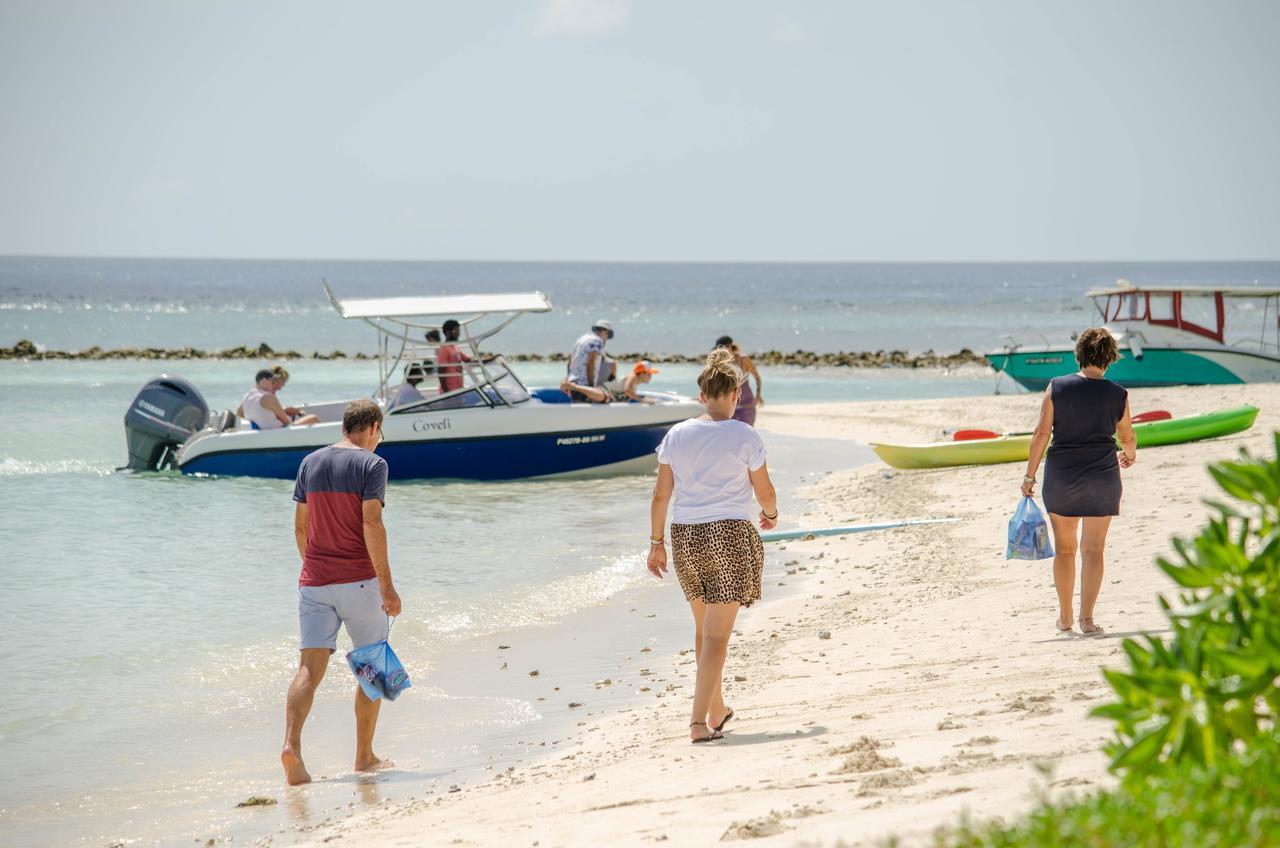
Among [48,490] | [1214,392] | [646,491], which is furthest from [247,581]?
[1214,392]

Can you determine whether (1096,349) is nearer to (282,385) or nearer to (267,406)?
(282,385)

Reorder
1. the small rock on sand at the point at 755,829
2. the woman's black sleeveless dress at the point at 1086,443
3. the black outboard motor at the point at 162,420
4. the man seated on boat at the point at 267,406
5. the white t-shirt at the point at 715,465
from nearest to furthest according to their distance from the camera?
the small rock on sand at the point at 755,829
the white t-shirt at the point at 715,465
the woman's black sleeveless dress at the point at 1086,443
the man seated on boat at the point at 267,406
the black outboard motor at the point at 162,420

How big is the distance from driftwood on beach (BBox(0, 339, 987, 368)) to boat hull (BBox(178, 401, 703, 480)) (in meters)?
23.2

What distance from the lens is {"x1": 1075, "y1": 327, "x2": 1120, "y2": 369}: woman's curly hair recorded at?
21.2 ft

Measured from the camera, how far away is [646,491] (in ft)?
50.4

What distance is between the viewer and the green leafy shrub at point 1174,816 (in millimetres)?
2504

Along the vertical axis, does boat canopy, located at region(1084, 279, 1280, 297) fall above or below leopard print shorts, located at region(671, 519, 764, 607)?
above

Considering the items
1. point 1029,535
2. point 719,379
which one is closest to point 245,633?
point 719,379

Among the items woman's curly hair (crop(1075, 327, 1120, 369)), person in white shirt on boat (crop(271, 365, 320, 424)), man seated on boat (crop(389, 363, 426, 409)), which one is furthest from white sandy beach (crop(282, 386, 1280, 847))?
person in white shirt on boat (crop(271, 365, 320, 424))

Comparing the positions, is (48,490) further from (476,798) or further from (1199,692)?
(1199,692)

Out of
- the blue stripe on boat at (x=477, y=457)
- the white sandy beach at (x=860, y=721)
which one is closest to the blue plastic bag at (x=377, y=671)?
the white sandy beach at (x=860, y=721)

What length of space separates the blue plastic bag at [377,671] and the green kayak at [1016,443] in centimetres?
982

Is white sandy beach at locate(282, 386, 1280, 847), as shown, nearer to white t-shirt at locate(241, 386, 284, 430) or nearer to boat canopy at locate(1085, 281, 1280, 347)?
white t-shirt at locate(241, 386, 284, 430)

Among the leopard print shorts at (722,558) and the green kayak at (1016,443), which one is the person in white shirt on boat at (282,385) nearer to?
the green kayak at (1016,443)
